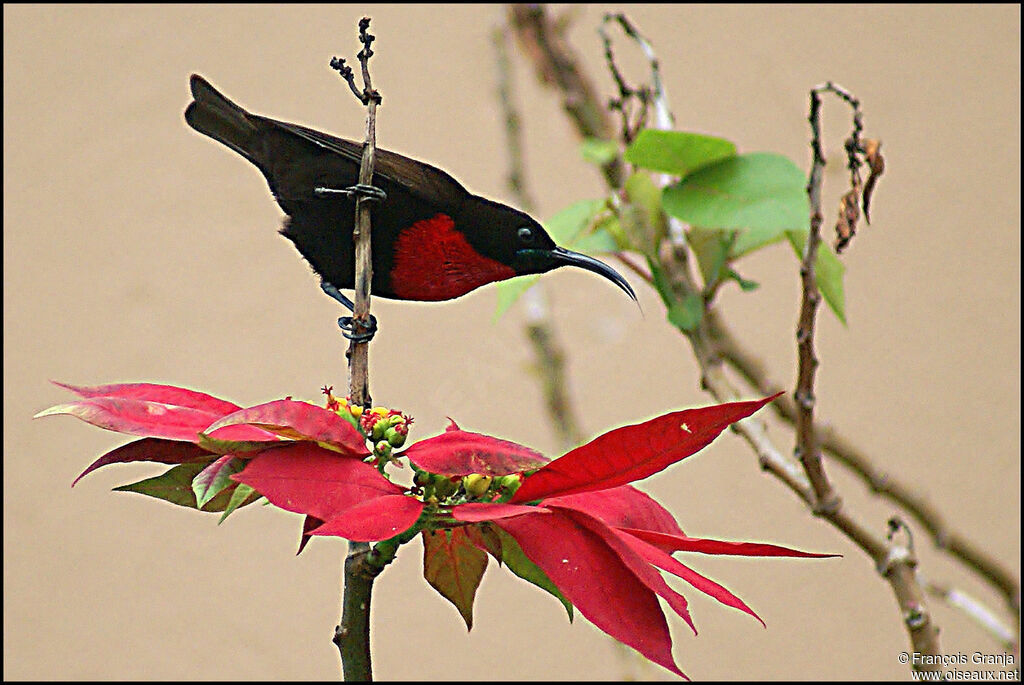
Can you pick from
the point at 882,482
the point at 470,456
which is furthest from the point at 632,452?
the point at 882,482

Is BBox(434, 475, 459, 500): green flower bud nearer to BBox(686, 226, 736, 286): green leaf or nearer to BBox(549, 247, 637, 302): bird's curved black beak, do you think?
BBox(549, 247, 637, 302): bird's curved black beak

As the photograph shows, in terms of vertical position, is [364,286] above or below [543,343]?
below

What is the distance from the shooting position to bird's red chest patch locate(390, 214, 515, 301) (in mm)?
409

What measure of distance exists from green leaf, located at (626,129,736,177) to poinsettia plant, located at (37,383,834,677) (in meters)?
0.31

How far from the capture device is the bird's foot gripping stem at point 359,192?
12.4 inches

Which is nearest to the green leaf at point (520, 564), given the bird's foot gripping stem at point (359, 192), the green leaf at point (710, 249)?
the bird's foot gripping stem at point (359, 192)

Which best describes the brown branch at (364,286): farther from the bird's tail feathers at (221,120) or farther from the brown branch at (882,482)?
the brown branch at (882,482)

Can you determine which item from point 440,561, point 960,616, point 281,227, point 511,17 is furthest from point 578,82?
point 960,616

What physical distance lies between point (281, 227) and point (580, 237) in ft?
0.73

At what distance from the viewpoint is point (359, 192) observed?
325mm

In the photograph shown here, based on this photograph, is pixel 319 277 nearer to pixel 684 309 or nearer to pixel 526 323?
pixel 684 309

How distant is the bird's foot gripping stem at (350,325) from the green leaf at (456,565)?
0.06 meters

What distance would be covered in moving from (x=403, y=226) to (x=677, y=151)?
20cm

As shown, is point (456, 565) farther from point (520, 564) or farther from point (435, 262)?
point (435, 262)
